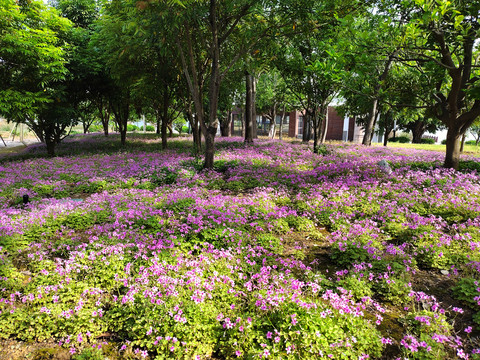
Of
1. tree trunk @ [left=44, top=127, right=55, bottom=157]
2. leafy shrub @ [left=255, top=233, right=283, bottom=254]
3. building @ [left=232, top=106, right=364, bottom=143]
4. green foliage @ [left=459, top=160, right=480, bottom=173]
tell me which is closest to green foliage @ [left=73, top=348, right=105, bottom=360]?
leafy shrub @ [left=255, top=233, right=283, bottom=254]

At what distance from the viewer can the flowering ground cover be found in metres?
3.31

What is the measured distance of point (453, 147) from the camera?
32.8ft

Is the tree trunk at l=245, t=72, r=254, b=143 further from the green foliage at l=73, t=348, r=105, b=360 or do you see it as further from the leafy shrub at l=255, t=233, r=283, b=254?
the green foliage at l=73, t=348, r=105, b=360

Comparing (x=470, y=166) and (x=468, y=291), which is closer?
(x=468, y=291)

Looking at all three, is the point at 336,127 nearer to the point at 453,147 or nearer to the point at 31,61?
the point at 453,147

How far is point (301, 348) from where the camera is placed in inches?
125

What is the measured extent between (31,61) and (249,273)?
1556cm

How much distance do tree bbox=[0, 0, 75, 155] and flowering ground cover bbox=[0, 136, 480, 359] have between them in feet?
24.9

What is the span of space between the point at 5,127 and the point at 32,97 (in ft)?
187

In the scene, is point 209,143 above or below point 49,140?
above

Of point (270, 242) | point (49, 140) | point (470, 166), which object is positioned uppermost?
point (49, 140)

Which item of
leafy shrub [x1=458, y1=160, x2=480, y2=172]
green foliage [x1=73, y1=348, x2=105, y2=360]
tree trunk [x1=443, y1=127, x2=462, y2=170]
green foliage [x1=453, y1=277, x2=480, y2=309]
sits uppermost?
tree trunk [x1=443, y1=127, x2=462, y2=170]

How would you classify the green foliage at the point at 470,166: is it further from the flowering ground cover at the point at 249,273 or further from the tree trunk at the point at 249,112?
the tree trunk at the point at 249,112

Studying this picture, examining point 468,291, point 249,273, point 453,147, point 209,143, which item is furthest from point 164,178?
point 453,147
